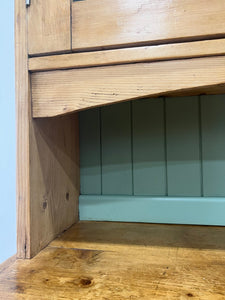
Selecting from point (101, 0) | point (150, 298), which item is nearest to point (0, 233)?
point (150, 298)

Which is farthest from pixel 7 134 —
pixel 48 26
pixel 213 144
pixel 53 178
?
pixel 213 144

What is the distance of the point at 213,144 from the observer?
910 mm

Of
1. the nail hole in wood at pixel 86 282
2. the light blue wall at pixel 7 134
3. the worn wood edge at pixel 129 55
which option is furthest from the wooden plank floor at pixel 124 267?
the worn wood edge at pixel 129 55

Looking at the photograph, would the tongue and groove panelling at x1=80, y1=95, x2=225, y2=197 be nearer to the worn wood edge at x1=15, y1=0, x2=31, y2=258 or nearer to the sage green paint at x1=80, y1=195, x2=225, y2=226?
the sage green paint at x1=80, y1=195, x2=225, y2=226

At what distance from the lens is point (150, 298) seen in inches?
18.1

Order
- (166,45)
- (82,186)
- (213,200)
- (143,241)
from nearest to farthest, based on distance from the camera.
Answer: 1. (166,45)
2. (143,241)
3. (213,200)
4. (82,186)

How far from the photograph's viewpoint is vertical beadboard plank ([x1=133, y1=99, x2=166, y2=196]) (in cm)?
94

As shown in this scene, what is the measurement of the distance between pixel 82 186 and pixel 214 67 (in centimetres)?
63

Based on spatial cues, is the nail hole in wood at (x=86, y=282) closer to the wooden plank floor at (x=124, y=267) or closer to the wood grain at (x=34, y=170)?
the wooden plank floor at (x=124, y=267)

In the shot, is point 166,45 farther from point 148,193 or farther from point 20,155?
point 148,193

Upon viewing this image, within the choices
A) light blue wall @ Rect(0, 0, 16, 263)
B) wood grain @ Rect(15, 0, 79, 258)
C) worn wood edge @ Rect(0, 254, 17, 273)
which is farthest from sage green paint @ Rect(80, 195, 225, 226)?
worn wood edge @ Rect(0, 254, 17, 273)

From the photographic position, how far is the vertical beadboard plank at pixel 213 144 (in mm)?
902

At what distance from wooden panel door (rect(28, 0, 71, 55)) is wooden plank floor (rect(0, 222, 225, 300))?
50 centimetres

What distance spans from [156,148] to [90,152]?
25 cm
